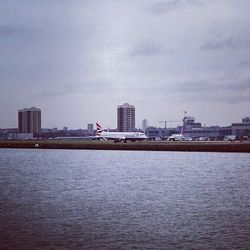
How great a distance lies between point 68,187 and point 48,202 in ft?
35.3

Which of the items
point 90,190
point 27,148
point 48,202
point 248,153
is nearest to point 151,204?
point 48,202

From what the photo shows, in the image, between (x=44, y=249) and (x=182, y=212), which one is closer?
(x=44, y=249)

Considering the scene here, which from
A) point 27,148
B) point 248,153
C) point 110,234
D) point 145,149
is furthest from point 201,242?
point 27,148

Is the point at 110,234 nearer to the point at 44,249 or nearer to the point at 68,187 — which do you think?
the point at 44,249

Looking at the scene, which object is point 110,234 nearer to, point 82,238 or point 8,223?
point 82,238

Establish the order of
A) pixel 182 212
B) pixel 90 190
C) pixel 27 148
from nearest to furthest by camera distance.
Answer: pixel 182 212
pixel 90 190
pixel 27 148

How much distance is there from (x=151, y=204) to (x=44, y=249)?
47.0 feet

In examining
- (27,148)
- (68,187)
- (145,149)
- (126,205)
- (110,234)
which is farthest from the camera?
(27,148)

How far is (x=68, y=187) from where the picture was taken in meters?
46.2

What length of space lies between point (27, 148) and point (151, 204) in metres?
136

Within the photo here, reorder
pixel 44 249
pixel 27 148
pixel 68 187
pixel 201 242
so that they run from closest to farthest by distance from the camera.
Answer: pixel 44 249 → pixel 201 242 → pixel 68 187 → pixel 27 148

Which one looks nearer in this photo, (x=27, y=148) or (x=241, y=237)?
(x=241, y=237)

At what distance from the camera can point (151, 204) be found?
3481 centimetres

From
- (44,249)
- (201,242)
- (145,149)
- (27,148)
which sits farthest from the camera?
(27,148)
